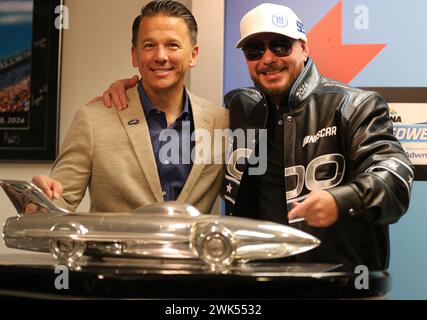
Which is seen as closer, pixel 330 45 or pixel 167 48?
pixel 167 48

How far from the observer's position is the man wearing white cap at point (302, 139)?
1111mm

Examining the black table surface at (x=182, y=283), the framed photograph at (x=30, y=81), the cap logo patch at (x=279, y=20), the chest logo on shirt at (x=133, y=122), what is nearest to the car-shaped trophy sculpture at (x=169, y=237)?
the black table surface at (x=182, y=283)

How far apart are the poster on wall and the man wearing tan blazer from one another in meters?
0.54

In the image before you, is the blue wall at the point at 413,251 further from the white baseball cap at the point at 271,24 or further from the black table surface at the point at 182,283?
the black table surface at the point at 182,283

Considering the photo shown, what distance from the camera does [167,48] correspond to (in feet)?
3.81

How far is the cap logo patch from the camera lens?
114 centimetres

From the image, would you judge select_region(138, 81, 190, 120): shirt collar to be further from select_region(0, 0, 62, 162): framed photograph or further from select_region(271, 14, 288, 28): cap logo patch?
select_region(0, 0, 62, 162): framed photograph

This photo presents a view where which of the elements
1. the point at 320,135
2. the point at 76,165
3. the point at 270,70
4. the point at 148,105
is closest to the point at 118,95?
the point at 148,105

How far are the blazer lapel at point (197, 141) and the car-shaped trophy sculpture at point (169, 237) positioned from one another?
39 cm

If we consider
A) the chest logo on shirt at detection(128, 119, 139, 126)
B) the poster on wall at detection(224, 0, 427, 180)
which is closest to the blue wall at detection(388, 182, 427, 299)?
the poster on wall at detection(224, 0, 427, 180)

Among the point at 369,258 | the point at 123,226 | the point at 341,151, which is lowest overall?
the point at 369,258

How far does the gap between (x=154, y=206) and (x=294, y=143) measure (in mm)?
484

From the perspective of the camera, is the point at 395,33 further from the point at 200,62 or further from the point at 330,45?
the point at 200,62
